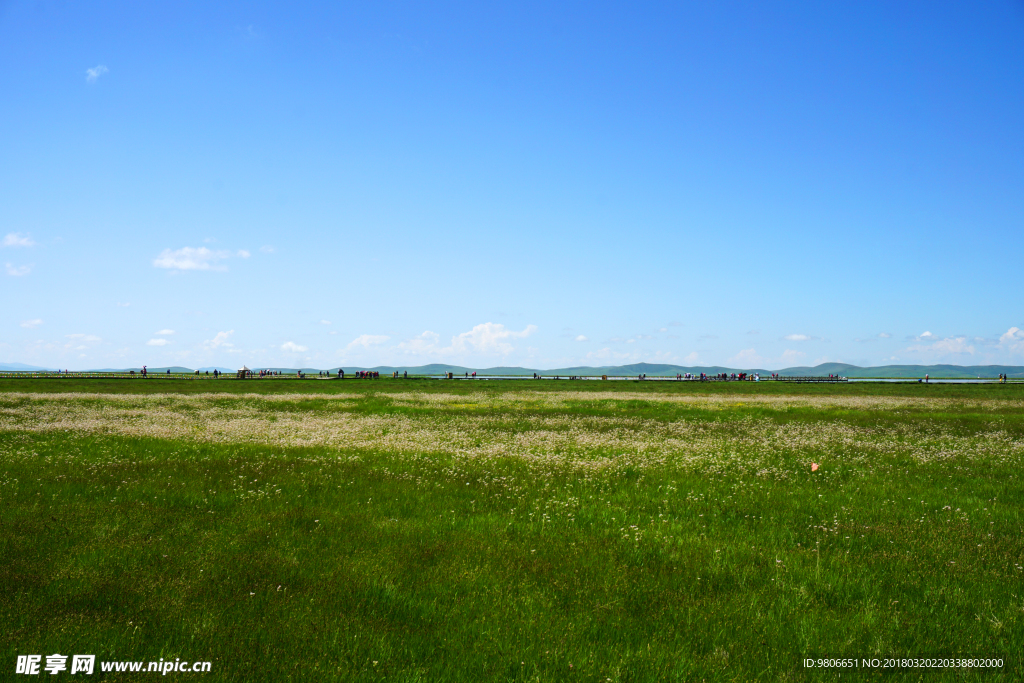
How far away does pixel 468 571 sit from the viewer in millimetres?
8336

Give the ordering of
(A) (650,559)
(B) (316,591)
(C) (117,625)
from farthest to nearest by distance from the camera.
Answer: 1. (A) (650,559)
2. (B) (316,591)
3. (C) (117,625)

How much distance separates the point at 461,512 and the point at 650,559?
4.39m

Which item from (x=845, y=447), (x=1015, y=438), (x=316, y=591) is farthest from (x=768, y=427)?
(x=316, y=591)

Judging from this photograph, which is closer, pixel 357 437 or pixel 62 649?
pixel 62 649

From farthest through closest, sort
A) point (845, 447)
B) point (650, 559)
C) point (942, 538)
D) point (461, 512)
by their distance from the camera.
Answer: point (845, 447)
point (461, 512)
point (942, 538)
point (650, 559)

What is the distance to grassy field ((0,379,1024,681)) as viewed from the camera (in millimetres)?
6145

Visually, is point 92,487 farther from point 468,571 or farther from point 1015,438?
point 1015,438

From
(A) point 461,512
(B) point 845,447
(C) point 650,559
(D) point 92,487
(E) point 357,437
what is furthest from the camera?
(E) point 357,437

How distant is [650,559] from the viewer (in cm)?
900

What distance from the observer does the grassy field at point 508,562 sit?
614 cm

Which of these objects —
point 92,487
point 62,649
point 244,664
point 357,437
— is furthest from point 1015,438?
point 92,487

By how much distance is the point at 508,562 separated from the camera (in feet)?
28.5

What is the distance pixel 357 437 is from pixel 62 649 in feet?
55.3

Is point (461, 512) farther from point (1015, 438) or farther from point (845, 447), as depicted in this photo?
point (1015, 438)
